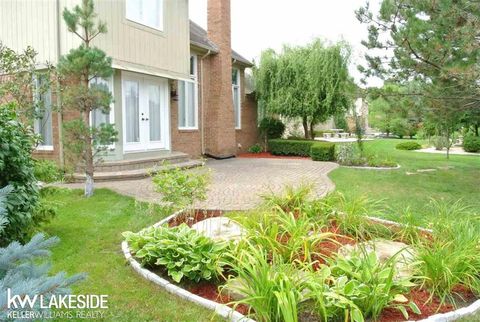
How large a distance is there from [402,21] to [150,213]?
7119mm

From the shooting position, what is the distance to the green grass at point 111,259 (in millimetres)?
3500

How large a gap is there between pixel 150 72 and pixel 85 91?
4405 millimetres

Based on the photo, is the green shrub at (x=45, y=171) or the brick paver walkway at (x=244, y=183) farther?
the brick paver walkway at (x=244, y=183)

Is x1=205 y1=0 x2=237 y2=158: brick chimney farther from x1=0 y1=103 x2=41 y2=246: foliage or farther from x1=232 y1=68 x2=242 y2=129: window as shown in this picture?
x1=0 y1=103 x2=41 y2=246: foliage

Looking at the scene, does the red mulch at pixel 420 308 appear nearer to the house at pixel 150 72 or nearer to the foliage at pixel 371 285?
the foliage at pixel 371 285

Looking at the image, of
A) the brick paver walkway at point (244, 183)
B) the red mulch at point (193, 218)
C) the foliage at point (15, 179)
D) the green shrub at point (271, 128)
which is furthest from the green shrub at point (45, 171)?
the green shrub at point (271, 128)

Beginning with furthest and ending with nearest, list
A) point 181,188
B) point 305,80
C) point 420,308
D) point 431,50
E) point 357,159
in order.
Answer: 1. point 305,80
2. point 357,159
3. point 431,50
4. point 181,188
5. point 420,308

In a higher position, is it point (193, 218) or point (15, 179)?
point (15, 179)

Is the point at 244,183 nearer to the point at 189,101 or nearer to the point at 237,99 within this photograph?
the point at 189,101

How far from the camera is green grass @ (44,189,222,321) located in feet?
11.5

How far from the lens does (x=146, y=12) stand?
12.7 m

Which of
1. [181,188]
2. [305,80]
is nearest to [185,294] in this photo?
[181,188]

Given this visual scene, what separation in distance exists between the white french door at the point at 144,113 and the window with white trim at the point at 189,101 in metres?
1.45

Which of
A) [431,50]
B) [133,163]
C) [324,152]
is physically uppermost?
[431,50]
